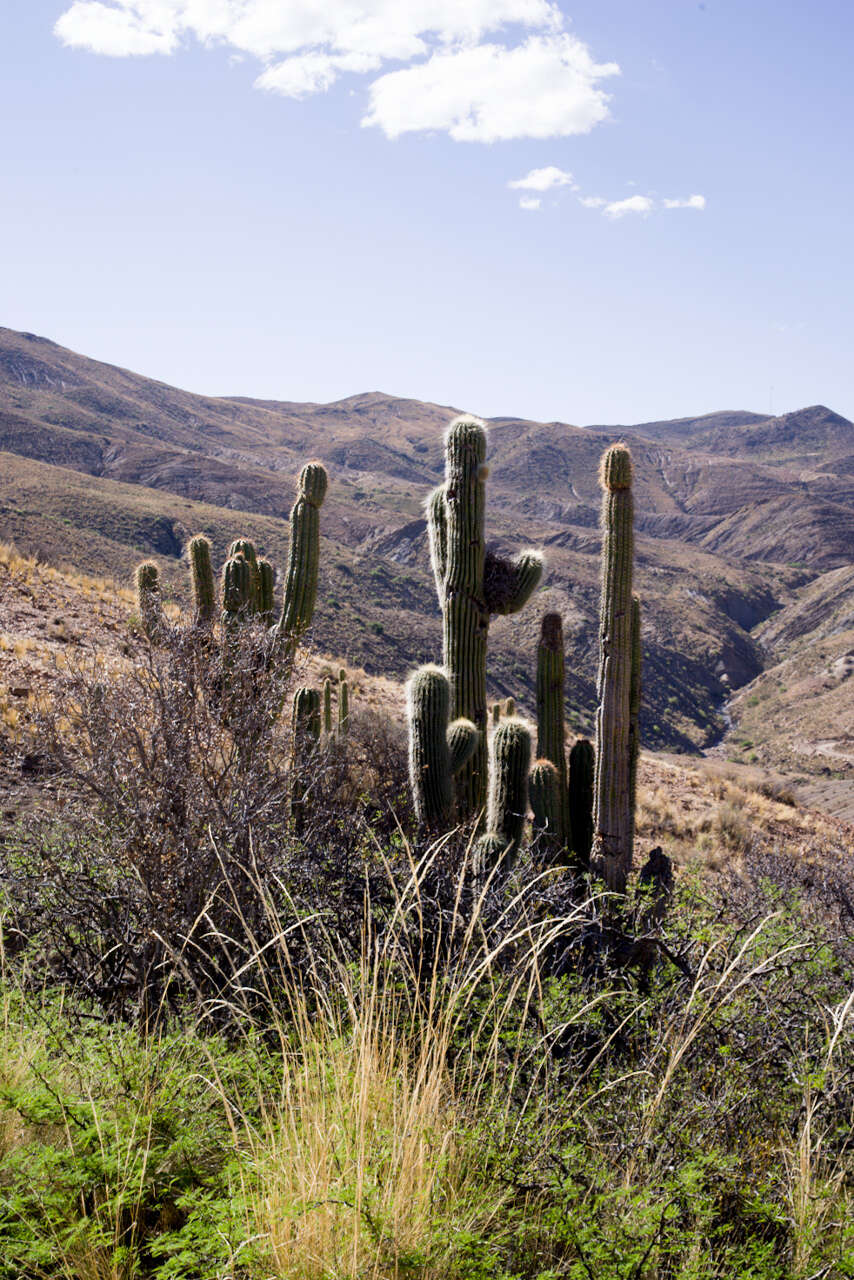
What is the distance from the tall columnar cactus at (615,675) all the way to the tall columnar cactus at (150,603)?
13.2 feet

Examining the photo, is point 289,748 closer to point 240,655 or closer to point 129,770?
point 240,655

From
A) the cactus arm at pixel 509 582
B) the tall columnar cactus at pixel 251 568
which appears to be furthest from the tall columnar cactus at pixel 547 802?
the tall columnar cactus at pixel 251 568

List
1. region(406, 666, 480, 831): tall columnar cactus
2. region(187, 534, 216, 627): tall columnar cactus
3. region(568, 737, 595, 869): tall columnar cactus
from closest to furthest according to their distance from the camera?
region(406, 666, 480, 831): tall columnar cactus → region(568, 737, 595, 869): tall columnar cactus → region(187, 534, 216, 627): tall columnar cactus

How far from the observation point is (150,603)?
1049 centimetres

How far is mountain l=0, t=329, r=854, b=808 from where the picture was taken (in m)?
40.5

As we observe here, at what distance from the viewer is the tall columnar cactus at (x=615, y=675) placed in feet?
27.0

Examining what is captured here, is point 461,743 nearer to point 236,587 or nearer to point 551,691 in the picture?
point 551,691

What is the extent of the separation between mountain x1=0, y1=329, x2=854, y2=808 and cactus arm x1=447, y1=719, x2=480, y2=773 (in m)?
24.6

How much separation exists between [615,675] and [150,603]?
5466 millimetres

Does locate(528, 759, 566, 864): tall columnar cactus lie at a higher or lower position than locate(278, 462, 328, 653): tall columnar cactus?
lower

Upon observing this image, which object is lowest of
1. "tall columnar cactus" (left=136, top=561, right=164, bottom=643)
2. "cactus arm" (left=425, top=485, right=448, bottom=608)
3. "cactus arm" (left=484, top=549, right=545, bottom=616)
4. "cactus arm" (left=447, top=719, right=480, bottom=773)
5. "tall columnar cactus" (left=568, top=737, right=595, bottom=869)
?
"tall columnar cactus" (left=568, top=737, right=595, bottom=869)

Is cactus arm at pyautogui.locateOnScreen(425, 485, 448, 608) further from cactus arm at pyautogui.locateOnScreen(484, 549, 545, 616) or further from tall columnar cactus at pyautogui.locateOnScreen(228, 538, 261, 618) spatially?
tall columnar cactus at pyautogui.locateOnScreen(228, 538, 261, 618)

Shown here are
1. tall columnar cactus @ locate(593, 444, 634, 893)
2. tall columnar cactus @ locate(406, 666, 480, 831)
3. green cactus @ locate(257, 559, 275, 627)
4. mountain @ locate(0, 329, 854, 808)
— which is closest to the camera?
tall columnar cactus @ locate(406, 666, 480, 831)

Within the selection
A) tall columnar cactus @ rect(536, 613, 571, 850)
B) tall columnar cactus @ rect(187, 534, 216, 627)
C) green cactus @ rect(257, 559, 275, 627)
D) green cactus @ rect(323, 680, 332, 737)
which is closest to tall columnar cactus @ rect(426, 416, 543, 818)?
tall columnar cactus @ rect(536, 613, 571, 850)
